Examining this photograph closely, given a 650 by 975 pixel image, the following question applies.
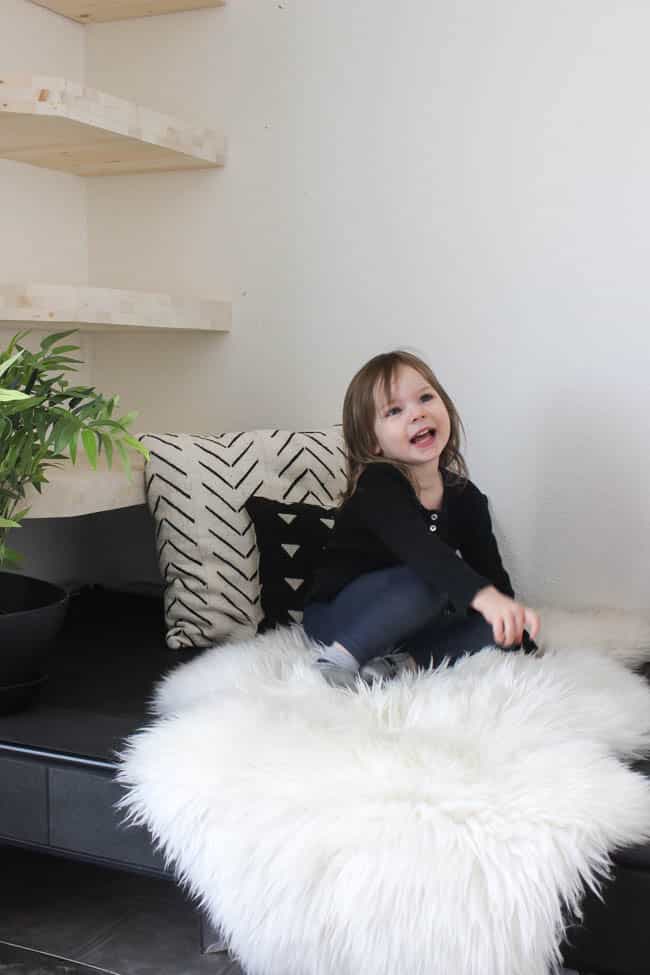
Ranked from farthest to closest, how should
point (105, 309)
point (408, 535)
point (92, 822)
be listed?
1. point (105, 309)
2. point (408, 535)
3. point (92, 822)

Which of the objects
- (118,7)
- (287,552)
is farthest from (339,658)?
(118,7)

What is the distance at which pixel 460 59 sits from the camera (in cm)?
218

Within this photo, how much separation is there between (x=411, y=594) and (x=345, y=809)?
540 mm

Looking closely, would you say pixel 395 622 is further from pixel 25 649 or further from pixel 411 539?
pixel 25 649

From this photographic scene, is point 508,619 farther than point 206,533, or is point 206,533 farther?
point 206,533

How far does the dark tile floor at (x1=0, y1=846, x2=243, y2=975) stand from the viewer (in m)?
1.46

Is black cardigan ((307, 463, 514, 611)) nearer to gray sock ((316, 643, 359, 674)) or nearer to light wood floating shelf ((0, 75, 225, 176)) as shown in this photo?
gray sock ((316, 643, 359, 674))

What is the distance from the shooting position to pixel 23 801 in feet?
4.90

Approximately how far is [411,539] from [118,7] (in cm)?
146

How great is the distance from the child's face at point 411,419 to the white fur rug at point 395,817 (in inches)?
18.3

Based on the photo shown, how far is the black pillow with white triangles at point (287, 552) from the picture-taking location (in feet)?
6.53

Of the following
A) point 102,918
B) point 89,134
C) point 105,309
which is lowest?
point 102,918

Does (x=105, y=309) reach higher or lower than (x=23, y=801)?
higher

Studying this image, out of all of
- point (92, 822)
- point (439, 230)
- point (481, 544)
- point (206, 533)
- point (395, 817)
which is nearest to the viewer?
point (395, 817)
